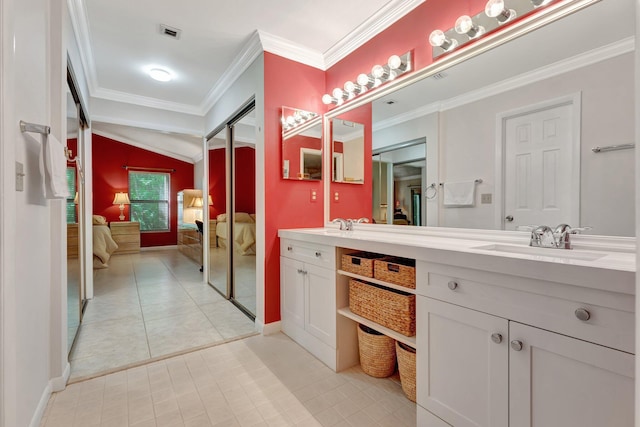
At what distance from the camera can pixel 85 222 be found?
133 inches

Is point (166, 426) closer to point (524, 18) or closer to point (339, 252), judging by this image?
point (339, 252)

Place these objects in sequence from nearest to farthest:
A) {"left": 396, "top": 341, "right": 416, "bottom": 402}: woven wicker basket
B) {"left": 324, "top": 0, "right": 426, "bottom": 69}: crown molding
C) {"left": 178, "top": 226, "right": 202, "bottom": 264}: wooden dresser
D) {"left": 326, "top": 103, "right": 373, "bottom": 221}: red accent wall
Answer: {"left": 396, "top": 341, "right": 416, "bottom": 402}: woven wicker basket → {"left": 324, "top": 0, "right": 426, "bottom": 69}: crown molding → {"left": 326, "top": 103, "right": 373, "bottom": 221}: red accent wall → {"left": 178, "top": 226, "right": 202, "bottom": 264}: wooden dresser

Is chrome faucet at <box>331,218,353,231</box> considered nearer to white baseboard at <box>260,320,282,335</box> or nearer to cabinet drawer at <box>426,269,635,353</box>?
white baseboard at <box>260,320,282,335</box>

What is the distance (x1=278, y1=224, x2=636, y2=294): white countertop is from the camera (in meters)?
0.87

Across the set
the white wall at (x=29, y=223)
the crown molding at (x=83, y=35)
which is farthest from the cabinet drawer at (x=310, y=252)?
the crown molding at (x=83, y=35)

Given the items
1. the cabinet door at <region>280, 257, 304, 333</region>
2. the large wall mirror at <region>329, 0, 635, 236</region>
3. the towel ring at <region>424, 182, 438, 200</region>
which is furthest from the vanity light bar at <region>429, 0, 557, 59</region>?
the cabinet door at <region>280, 257, 304, 333</region>

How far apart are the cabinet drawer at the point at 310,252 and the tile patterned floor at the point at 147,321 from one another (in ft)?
2.78

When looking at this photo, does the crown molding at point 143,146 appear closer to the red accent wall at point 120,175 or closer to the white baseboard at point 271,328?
the red accent wall at point 120,175

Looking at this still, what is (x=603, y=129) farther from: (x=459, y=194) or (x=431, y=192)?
(x=431, y=192)

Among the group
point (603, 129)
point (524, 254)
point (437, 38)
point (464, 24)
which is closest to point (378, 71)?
point (437, 38)

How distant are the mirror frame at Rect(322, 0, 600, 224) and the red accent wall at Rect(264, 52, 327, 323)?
455 mm

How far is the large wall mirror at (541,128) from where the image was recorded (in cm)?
123

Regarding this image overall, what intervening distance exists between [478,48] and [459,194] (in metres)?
0.86

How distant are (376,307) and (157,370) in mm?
1565
